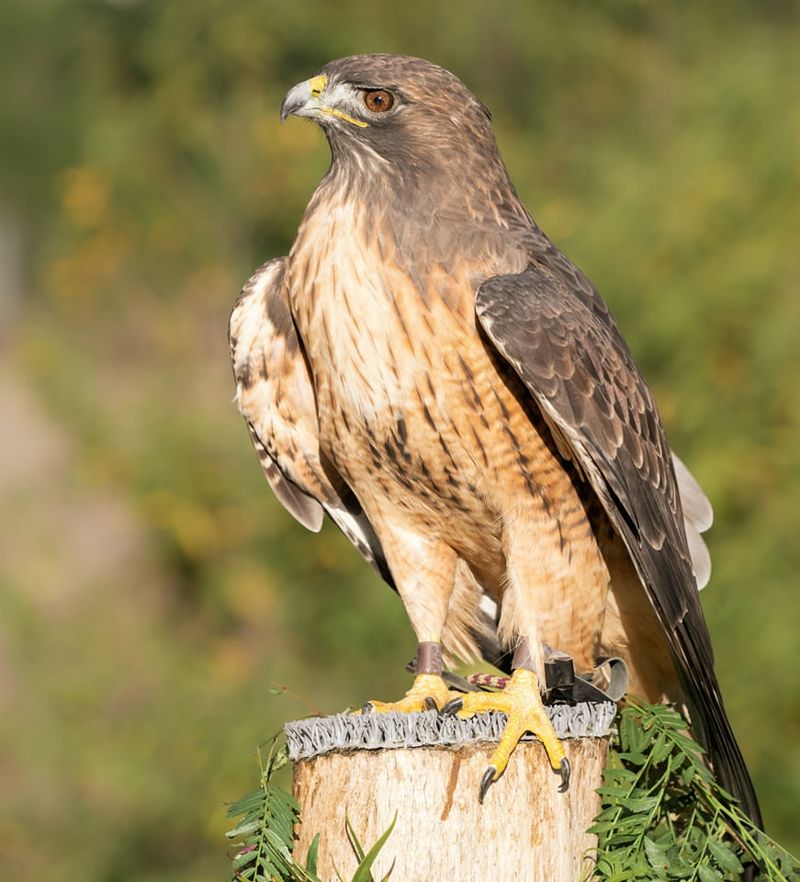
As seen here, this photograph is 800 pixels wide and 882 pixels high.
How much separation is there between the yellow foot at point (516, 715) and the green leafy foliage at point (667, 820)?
0.46ft

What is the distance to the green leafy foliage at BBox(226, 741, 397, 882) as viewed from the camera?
2.74 meters

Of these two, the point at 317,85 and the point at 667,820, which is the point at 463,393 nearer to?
the point at 317,85

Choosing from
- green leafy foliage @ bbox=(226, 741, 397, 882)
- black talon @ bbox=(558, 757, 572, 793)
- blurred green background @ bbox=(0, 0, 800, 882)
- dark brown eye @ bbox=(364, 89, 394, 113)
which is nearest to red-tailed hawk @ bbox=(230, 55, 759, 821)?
dark brown eye @ bbox=(364, 89, 394, 113)

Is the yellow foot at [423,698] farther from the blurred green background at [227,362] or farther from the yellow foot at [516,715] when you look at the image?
the blurred green background at [227,362]

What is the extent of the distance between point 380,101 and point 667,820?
2015mm

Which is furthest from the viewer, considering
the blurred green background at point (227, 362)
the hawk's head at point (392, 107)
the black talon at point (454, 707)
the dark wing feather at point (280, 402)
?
Result: the blurred green background at point (227, 362)

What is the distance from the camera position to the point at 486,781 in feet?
9.24

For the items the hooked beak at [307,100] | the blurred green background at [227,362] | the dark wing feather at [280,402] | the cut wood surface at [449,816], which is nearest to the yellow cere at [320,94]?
the hooked beak at [307,100]

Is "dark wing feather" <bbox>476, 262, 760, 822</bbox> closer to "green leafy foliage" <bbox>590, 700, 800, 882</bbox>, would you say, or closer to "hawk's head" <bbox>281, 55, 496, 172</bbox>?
"green leafy foliage" <bbox>590, 700, 800, 882</bbox>

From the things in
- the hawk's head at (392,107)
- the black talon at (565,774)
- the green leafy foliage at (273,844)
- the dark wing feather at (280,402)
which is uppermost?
the hawk's head at (392,107)

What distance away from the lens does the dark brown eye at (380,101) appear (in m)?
3.54

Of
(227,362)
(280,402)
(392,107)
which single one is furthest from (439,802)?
(227,362)

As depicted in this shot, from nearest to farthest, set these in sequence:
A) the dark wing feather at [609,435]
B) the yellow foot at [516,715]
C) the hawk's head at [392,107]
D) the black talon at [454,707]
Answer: the yellow foot at [516,715]
the black talon at [454,707]
the dark wing feather at [609,435]
the hawk's head at [392,107]

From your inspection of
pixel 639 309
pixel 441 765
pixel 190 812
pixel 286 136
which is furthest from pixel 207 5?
pixel 441 765
